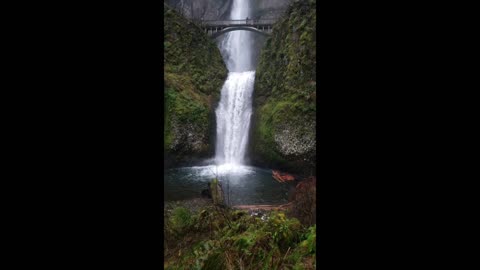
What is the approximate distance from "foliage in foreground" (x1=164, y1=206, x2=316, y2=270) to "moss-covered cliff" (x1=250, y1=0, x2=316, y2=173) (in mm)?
9248

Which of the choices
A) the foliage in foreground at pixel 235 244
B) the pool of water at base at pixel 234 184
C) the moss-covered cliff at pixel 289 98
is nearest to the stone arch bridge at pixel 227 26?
the moss-covered cliff at pixel 289 98

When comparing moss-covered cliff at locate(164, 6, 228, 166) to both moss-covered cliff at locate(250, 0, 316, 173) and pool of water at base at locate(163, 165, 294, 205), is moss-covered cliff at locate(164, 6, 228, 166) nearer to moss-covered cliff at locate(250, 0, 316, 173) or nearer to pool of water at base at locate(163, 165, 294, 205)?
pool of water at base at locate(163, 165, 294, 205)

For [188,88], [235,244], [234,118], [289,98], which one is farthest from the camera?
[188,88]

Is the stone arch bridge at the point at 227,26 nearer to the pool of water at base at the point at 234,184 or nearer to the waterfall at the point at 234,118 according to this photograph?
the waterfall at the point at 234,118

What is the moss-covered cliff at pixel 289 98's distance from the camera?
1345 centimetres

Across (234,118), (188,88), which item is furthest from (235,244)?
(188,88)

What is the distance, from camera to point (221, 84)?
1916 cm

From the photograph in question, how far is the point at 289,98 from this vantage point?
14.6m

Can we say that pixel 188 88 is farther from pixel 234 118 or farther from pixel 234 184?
pixel 234 184

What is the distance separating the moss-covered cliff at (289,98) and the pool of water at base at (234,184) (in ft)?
4.60

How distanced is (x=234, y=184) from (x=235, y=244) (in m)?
8.54
